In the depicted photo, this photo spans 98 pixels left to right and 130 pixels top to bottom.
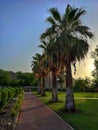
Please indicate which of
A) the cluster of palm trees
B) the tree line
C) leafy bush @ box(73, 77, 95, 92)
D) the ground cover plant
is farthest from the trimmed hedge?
the tree line

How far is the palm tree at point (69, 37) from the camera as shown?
23.2 m

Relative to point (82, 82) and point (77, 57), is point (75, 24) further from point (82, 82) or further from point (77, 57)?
point (82, 82)

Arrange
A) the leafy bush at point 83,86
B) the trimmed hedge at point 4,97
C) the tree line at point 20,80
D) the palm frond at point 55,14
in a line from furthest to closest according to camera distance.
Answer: the tree line at point 20,80
the leafy bush at point 83,86
the palm frond at point 55,14
the trimmed hedge at point 4,97

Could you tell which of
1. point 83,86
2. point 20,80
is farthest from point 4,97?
point 20,80

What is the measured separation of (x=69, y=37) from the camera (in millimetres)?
23234

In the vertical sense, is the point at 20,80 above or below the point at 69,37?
above

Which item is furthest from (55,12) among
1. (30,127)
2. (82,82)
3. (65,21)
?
(82,82)

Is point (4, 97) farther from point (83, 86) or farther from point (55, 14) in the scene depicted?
point (83, 86)

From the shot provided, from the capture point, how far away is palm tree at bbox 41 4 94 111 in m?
23.2

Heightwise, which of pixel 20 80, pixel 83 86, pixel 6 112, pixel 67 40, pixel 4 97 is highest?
pixel 20 80

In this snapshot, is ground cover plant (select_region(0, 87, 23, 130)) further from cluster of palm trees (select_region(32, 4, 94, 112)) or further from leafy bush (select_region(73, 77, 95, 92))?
leafy bush (select_region(73, 77, 95, 92))

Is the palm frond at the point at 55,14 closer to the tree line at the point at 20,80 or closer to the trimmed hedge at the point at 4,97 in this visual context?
the trimmed hedge at the point at 4,97

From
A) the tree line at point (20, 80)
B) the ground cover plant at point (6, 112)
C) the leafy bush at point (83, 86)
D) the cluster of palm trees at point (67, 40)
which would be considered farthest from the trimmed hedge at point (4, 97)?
the tree line at point (20, 80)

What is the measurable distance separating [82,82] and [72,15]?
3223 inches
